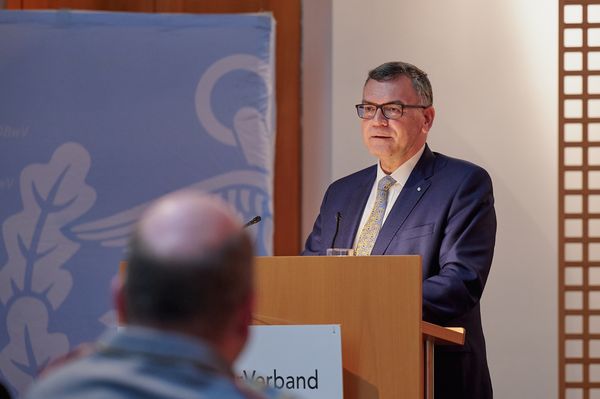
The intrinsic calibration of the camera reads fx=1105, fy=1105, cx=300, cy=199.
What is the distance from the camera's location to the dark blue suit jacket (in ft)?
10.4

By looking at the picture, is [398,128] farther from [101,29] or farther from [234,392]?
[234,392]

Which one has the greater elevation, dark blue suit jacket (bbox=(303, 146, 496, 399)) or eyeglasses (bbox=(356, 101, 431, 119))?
eyeglasses (bbox=(356, 101, 431, 119))

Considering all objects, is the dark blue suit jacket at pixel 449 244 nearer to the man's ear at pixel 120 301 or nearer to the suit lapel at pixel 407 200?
the suit lapel at pixel 407 200

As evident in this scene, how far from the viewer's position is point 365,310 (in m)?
2.76

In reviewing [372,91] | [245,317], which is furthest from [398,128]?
[245,317]

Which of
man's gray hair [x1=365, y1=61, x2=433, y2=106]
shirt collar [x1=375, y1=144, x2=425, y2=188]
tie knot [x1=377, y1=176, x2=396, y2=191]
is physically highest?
man's gray hair [x1=365, y1=61, x2=433, y2=106]

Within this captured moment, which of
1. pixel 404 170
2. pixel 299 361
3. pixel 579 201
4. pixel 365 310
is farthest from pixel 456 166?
pixel 579 201

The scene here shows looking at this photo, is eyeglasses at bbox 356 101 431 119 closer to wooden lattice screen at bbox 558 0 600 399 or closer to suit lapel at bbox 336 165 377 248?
suit lapel at bbox 336 165 377 248

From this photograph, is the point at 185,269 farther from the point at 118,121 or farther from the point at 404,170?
the point at 118,121

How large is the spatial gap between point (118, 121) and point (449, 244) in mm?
2160

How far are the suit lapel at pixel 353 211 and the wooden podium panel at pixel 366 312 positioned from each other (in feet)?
2.59

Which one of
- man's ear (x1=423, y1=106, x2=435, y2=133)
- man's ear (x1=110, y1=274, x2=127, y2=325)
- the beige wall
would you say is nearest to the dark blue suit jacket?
man's ear (x1=423, y1=106, x2=435, y2=133)

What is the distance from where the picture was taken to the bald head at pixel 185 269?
101 centimetres

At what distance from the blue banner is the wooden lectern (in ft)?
7.02
